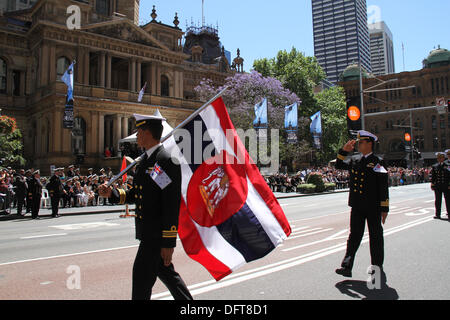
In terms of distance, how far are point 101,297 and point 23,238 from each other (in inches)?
254

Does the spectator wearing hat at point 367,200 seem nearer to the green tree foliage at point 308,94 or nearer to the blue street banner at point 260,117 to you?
the blue street banner at point 260,117

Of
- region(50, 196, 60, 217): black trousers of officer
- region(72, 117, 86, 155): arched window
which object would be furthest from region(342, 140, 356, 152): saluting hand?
region(72, 117, 86, 155): arched window

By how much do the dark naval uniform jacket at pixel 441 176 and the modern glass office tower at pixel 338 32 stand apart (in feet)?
563

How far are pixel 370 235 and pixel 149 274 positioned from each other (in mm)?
3546

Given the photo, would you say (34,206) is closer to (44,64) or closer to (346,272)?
(346,272)

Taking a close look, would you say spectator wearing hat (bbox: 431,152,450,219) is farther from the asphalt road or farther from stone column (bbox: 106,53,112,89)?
stone column (bbox: 106,53,112,89)

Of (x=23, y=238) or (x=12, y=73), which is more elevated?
(x=12, y=73)

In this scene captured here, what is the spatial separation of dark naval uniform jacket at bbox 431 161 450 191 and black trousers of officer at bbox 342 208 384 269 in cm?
762

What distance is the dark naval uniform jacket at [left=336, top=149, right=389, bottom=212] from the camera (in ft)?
17.7

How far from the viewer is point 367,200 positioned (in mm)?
5422

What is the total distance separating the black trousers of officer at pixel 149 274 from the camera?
10.9ft

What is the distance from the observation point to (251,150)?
3216cm

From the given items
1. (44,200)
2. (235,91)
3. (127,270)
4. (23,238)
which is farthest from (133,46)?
(127,270)
